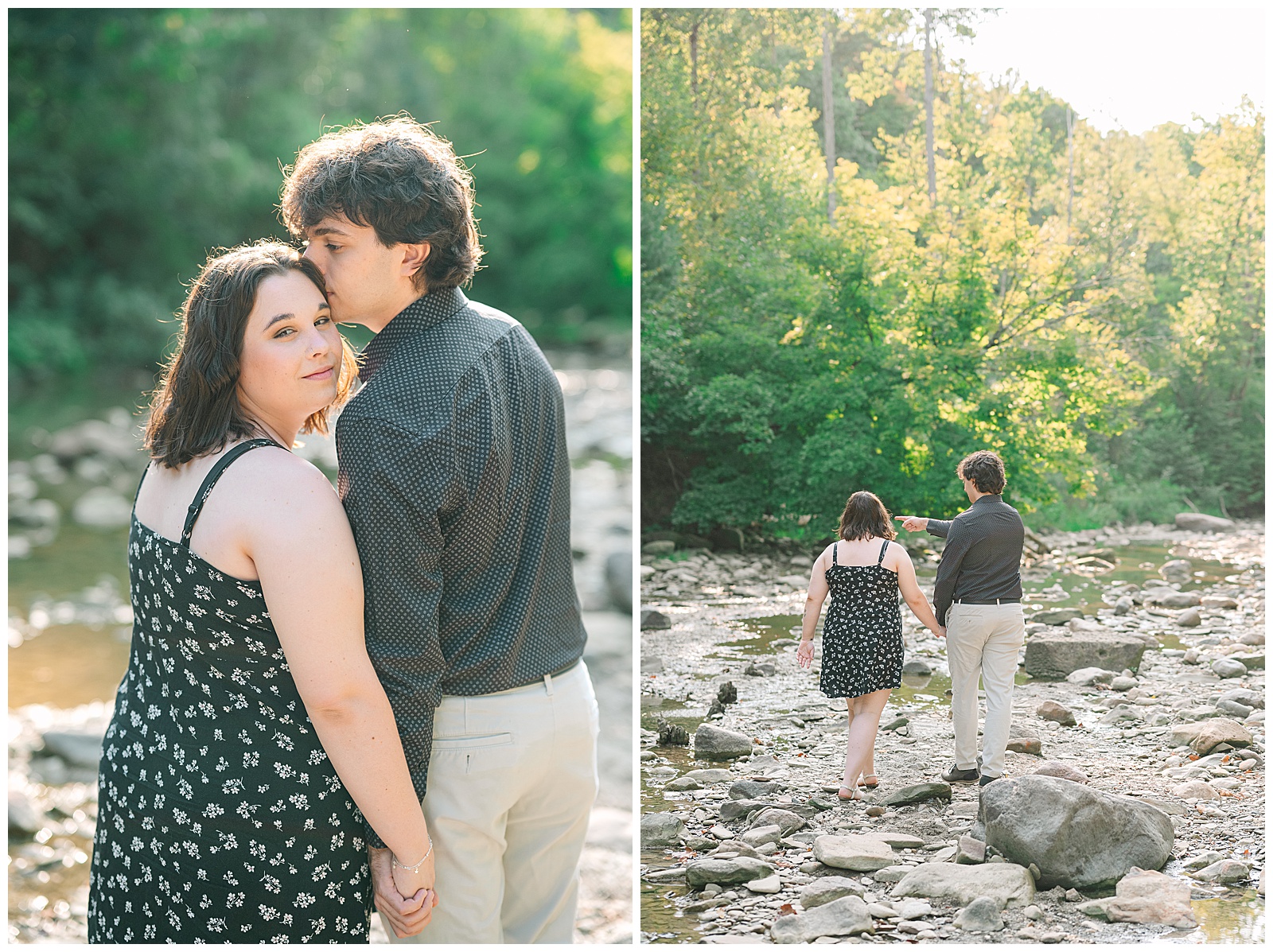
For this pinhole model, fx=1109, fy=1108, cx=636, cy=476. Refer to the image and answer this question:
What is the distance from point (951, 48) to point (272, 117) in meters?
15.2

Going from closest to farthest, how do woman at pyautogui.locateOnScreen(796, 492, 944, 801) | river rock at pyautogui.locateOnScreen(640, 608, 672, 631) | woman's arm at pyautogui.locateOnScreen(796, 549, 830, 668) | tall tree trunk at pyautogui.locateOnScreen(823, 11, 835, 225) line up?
woman at pyautogui.locateOnScreen(796, 492, 944, 801) → woman's arm at pyautogui.locateOnScreen(796, 549, 830, 668) → tall tree trunk at pyautogui.locateOnScreen(823, 11, 835, 225) → river rock at pyautogui.locateOnScreen(640, 608, 672, 631)

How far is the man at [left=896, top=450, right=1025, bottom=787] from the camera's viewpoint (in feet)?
10.1

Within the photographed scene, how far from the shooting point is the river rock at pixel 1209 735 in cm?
314

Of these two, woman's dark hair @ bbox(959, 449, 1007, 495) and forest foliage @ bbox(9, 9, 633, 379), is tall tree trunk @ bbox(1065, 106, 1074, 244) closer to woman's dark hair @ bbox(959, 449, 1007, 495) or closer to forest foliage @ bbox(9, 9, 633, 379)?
woman's dark hair @ bbox(959, 449, 1007, 495)

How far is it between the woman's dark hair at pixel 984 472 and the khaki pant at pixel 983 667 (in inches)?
13.2

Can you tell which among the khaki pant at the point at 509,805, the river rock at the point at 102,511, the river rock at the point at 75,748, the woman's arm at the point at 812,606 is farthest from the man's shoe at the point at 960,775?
the river rock at the point at 102,511

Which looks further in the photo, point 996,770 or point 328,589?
point 996,770

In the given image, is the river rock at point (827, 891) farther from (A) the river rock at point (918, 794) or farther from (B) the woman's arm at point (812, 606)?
(B) the woman's arm at point (812, 606)

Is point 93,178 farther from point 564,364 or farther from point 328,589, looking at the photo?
point 328,589

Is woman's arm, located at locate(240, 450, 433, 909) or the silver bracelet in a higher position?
woman's arm, located at locate(240, 450, 433, 909)

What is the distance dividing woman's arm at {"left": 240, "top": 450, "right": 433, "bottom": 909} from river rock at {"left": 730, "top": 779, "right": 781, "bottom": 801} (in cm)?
148

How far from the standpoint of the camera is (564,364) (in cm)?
1683

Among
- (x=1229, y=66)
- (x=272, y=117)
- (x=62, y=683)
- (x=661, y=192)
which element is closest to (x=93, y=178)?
(x=272, y=117)

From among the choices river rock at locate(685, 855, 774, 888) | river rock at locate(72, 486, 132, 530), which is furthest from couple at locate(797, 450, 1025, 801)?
river rock at locate(72, 486, 132, 530)
